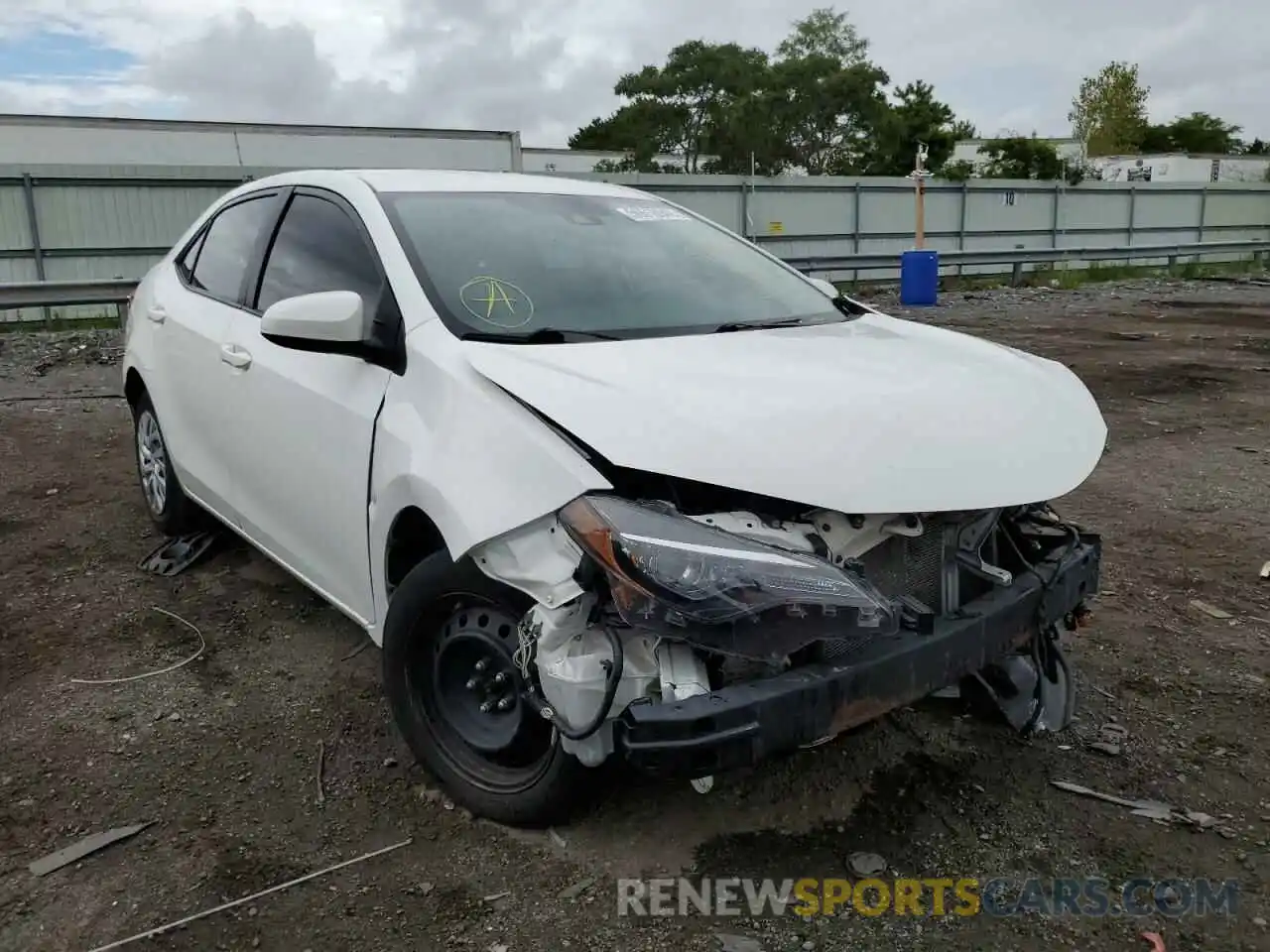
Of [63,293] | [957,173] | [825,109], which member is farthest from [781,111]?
[63,293]

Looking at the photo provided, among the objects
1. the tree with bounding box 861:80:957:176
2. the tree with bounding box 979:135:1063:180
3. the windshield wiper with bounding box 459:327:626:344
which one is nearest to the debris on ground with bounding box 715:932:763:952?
the windshield wiper with bounding box 459:327:626:344

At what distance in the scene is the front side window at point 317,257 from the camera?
3.21 m

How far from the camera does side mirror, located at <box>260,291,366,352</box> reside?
2.84 m

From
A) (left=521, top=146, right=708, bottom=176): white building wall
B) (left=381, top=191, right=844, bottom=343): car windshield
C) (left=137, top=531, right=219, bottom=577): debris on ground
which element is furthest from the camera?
(left=521, top=146, right=708, bottom=176): white building wall

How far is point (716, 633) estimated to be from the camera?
219cm

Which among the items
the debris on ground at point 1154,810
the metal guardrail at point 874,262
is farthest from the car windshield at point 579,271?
the metal guardrail at point 874,262

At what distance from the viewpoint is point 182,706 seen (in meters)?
3.43

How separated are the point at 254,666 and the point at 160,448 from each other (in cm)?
151

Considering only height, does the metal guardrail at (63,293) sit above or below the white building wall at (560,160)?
below

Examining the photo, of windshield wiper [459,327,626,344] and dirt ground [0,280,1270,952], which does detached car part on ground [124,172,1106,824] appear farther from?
dirt ground [0,280,1270,952]

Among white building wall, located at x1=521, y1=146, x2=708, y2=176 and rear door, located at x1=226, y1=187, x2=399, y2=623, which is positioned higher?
white building wall, located at x1=521, y1=146, x2=708, y2=176

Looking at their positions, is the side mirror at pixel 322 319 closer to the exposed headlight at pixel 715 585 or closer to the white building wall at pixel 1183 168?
the exposed headlight at pixel 715 585

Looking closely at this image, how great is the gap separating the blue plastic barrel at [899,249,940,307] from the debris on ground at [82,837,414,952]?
49.4 feet

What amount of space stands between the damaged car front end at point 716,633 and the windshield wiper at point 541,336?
0.66 m
